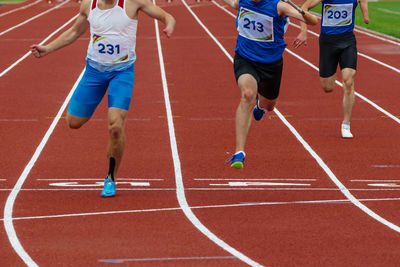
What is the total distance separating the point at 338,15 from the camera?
11.6 meters

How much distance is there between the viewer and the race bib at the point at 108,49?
8.25 m

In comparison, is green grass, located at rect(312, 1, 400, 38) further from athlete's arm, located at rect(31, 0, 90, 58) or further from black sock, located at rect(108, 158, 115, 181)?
black sock, located at rect(108, 158, 115, 181)

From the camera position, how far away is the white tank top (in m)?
8.22

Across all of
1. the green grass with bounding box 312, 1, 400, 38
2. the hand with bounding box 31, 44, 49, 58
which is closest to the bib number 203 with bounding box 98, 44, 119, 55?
the hand with bounding box 31, 44, 49, 58

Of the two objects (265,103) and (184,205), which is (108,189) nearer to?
(184,205)

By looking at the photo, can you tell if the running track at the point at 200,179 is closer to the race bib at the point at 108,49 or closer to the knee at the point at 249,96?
the knee at the point at 249,96

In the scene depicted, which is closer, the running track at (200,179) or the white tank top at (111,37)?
the running track at (200,179)

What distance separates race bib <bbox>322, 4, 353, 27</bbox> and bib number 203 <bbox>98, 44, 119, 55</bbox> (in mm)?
4126

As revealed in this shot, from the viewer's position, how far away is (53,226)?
7148mm

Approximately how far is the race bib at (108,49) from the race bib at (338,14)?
4058 millimetres

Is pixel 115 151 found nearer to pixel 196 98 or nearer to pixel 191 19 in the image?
pixel 196 98

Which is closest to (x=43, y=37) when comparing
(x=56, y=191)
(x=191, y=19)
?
(x=191, y=19)

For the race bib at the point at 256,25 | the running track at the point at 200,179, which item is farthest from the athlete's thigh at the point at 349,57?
the race bib at the point at 256,25

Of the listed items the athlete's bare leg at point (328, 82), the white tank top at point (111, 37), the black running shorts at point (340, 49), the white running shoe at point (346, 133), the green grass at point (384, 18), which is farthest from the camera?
the green grass at point (384, 18)
